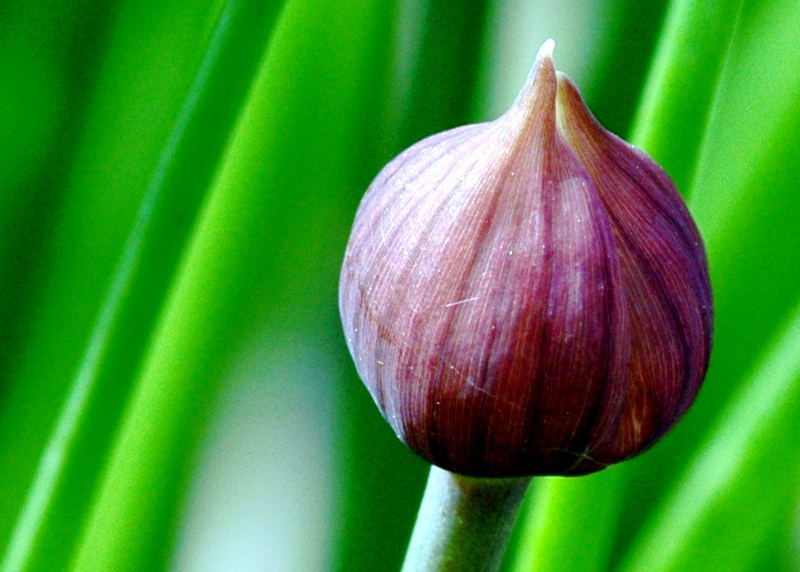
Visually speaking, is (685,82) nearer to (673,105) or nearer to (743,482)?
(673,105)

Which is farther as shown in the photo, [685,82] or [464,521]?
[685,82]

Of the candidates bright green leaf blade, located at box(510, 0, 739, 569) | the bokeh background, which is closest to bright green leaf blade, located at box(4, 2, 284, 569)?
the bokeh background

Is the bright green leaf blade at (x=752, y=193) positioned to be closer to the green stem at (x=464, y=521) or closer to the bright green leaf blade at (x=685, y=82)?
the bright green leaf blade at (x=685, y=82)

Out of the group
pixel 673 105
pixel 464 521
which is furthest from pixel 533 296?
pixel 673 105

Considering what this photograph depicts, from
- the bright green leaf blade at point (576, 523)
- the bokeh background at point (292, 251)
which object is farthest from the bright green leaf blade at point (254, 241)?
the bright green leaf blade at point (576, 523)

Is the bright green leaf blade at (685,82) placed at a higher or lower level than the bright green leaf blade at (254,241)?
higher

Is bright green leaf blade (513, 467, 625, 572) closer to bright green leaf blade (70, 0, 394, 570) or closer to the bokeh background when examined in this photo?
the bokeh background

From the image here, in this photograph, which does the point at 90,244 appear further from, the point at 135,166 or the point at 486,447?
the point at 486,447
